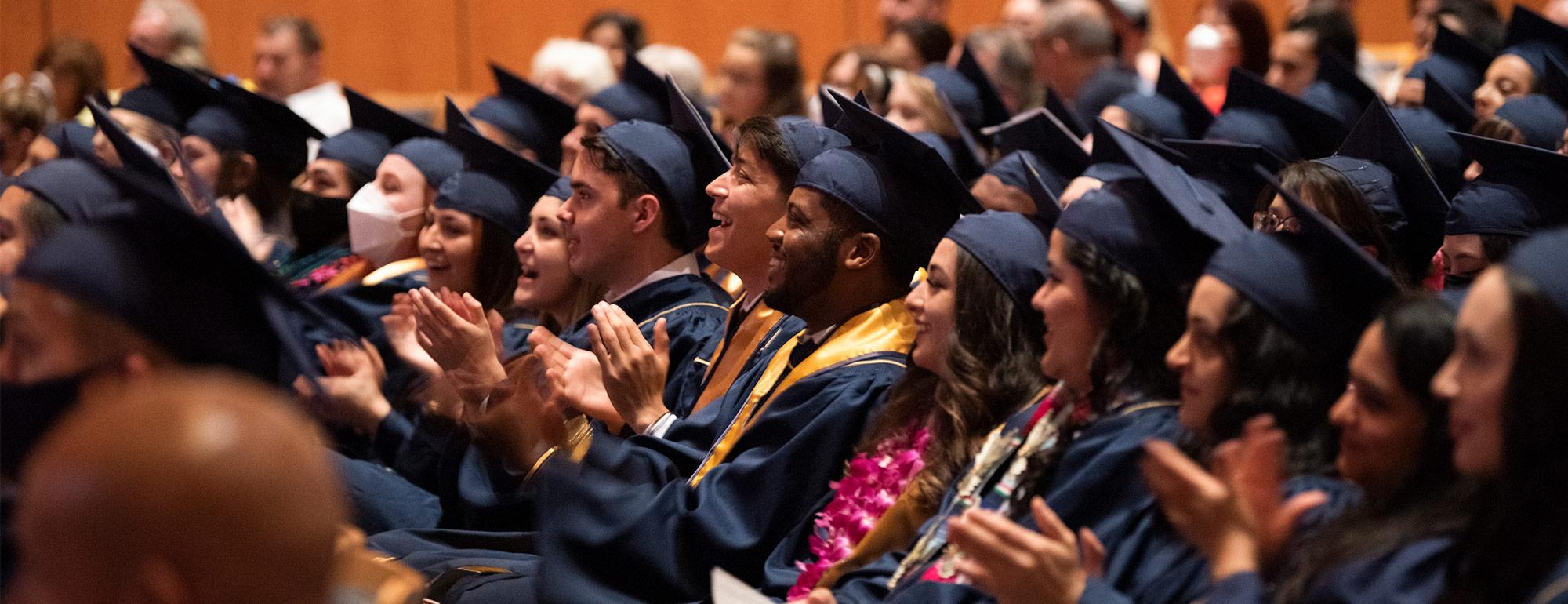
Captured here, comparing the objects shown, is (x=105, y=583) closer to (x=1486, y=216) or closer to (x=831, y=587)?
(x=831, y=587)

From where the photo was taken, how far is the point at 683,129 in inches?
178

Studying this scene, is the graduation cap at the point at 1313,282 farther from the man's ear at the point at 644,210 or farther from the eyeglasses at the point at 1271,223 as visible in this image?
the man's ear at the point at 644,210

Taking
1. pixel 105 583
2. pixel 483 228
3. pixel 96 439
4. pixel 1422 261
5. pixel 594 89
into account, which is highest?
pixel 96 439

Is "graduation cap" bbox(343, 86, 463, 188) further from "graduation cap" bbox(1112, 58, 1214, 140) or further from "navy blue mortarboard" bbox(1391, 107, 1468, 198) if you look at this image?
"navy blue mortarboard" bbox(1391, 107, 1468, 198)

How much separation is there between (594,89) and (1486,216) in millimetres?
4813

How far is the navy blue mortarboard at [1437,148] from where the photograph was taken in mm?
4953

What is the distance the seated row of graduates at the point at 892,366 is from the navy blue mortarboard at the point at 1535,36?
1814 mm

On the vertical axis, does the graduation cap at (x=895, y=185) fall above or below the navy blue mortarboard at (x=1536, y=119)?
above

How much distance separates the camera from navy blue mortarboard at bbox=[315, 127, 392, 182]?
5.80m

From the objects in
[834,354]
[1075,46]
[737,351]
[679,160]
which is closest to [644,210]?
[679,160]

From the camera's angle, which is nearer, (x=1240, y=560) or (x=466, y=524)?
(x=1240, y=560)

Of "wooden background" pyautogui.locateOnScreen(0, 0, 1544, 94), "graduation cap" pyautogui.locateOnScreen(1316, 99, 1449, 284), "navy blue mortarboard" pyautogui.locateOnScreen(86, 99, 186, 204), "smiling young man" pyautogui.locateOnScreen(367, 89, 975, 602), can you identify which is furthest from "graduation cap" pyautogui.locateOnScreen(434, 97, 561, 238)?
"wooden background" pyautogui.locateOnScreen(0, 0, 1544, 94)

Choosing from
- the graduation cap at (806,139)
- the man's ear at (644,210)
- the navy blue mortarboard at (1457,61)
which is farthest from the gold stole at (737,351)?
the navy blue mortarboard at (1457,61)

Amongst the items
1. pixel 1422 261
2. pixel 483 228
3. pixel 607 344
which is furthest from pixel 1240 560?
pixel 483 228
